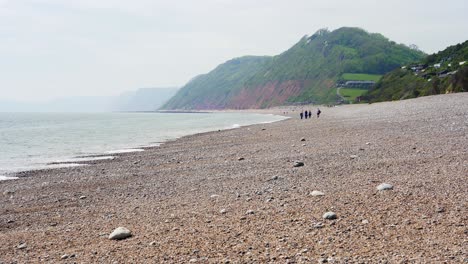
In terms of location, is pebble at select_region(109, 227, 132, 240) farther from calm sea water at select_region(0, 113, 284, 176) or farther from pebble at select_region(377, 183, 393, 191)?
calm sea water at select_region(0, 113, 284, 176)

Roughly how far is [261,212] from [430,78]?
118 m

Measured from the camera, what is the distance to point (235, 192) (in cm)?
1365

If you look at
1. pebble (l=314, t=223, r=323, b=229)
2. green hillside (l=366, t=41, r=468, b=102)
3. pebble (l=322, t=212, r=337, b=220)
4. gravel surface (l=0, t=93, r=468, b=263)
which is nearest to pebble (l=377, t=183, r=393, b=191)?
gravel surface (l=0, t=93, r=468, b=263)

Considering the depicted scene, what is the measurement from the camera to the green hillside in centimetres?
8039

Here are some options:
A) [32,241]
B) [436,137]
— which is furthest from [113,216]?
[436,137]

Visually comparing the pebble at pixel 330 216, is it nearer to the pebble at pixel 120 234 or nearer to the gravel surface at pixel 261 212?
the gravel surface at pixel 261 212

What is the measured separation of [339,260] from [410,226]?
7.27 feet

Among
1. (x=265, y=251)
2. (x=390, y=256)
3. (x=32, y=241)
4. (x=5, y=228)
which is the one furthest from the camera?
(x=5, y=228)

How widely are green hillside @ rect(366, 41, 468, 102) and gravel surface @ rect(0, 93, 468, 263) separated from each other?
6550 centimetres

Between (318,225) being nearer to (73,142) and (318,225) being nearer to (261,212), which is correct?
(261,212)

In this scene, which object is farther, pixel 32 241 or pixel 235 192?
pixel 235 192

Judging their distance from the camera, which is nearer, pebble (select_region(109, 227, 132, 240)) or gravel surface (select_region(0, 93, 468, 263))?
gravel surface (select_region(0, 93, 468, 263))

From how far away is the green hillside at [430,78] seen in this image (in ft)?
264

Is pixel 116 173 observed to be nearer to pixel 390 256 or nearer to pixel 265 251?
pixel 265 251
